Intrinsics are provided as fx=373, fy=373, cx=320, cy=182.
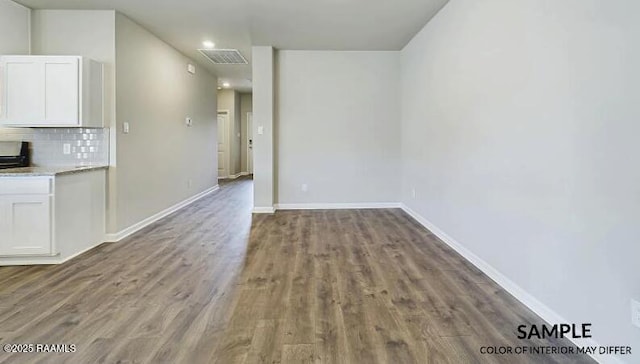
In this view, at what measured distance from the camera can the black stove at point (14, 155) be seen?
375cm

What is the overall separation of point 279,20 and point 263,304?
3385mm

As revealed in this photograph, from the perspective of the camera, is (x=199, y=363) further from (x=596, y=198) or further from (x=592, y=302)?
Result: (x=596, y=198)

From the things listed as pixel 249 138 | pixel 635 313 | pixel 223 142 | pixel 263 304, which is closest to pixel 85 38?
pixel 263 304

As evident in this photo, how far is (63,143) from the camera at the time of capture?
3.94 m

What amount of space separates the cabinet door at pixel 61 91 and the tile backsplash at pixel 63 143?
390 mm

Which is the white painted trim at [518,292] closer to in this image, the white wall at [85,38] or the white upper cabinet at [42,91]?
the white wall at [85,38]

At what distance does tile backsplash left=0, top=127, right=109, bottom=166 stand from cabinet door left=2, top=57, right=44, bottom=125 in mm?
387

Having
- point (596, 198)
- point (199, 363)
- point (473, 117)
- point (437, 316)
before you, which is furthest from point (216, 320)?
point (473, 117)

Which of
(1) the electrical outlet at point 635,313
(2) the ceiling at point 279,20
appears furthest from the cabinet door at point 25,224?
(1) the electrical outlet at point 635,313

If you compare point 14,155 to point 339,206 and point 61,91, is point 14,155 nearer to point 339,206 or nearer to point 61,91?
point 61,91

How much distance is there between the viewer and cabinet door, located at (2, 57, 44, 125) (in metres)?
3.48

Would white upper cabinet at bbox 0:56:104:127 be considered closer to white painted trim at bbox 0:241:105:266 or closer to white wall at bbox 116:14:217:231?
white wall at bbox 116:14:217:231

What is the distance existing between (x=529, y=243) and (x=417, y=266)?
102 cm

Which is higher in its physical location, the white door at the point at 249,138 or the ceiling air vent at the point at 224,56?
the ceiling air vent at the point at 224,56
